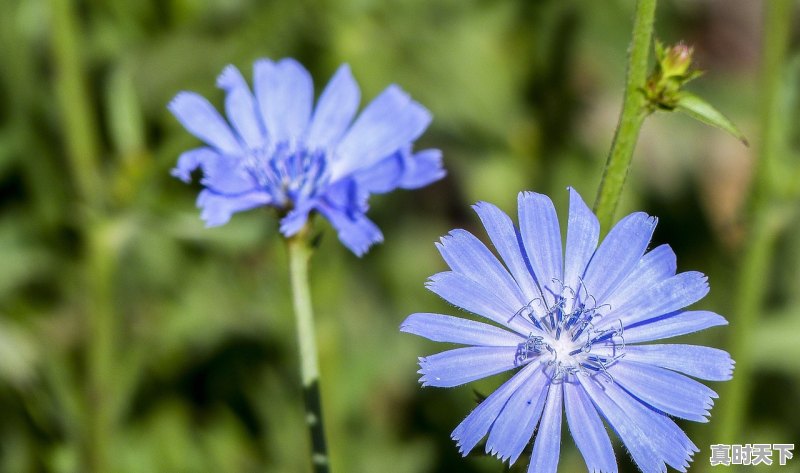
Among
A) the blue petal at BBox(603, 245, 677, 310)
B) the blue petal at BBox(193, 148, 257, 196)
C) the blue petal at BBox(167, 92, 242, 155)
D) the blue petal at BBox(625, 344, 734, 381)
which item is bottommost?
the blue petal at BBox(625, 344, 734, 381)

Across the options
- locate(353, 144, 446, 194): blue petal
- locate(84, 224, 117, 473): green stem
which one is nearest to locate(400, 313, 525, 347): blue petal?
locate(353, 144, 446, 194): blue petal

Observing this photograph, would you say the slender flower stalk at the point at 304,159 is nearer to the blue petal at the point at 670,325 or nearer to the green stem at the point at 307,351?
the green stem at the point at 307,351

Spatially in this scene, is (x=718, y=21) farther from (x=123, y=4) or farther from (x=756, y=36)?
(x=123, y=4)

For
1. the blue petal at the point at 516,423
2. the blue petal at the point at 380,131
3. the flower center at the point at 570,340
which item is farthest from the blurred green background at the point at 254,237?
the blue petal at the point at 516,423

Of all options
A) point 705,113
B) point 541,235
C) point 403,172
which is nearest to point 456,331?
point 541,235

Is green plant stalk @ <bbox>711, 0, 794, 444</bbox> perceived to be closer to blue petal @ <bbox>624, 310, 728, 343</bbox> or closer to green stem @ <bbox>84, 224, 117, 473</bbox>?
blue petal @ <bbox>624, 310, 728, 343</bbox>

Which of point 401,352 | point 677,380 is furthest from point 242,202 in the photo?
point 401,352

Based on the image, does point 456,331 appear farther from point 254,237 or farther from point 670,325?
point 254,237
